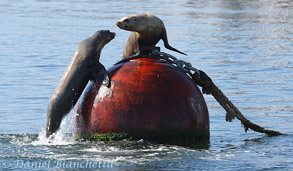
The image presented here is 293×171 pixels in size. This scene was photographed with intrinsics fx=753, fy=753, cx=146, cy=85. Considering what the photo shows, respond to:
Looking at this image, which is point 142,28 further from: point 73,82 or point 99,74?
point 73,82

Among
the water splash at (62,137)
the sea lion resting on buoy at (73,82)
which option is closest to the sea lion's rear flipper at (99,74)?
the sea lion resting on buoy at (73,82)

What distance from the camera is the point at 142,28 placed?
1197 cm

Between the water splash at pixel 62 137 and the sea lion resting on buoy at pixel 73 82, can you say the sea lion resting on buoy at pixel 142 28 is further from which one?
the water splash at pixel 62 137

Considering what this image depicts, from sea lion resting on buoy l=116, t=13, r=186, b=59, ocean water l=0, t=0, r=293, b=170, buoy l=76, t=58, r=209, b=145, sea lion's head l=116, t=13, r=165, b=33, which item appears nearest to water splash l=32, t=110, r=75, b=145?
ocean water l=0, t=0, r=293, b=170

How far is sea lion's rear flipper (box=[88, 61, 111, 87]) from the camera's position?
37.0 ft

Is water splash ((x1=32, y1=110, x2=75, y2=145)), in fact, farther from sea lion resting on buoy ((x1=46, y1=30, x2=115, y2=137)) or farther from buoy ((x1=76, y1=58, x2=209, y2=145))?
buoy ((x1=76, y1=58, x2=209, y2=145))

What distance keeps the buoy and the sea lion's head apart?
0.67 m

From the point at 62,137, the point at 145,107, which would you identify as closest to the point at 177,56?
the point at 62,137

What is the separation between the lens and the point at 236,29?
35.0m

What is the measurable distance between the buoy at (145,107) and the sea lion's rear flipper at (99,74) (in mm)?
75

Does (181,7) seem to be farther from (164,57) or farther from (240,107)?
(164,57)

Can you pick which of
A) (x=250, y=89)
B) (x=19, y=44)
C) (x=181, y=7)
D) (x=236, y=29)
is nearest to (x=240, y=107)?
(x=250, y=89)

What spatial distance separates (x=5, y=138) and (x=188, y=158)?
12.3ft

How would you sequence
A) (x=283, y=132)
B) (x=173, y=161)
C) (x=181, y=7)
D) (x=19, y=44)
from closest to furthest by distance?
(x=173, y=161) < (x=283, y=132) < (x=19, y=44) < (x=181, y=7)
